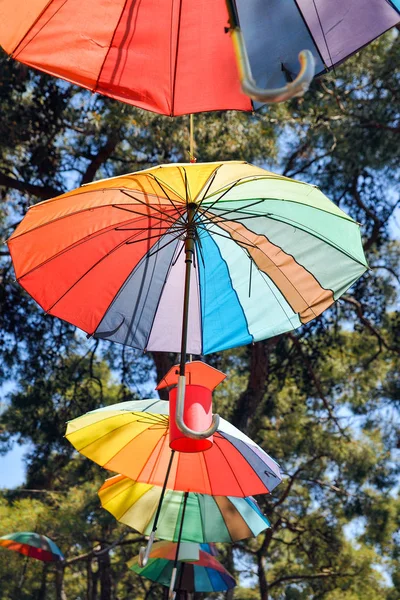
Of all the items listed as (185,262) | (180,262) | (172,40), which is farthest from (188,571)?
(172,40)

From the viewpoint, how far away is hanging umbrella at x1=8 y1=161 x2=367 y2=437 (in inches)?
103

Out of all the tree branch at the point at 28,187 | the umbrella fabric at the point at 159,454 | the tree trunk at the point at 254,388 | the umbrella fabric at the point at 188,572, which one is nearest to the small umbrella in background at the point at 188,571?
the umbrella fabric at the point at 188,572

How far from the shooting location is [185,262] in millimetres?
2594

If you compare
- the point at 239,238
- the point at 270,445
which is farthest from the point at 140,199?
the point at 270,445

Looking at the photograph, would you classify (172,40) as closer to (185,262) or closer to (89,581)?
(185,262)

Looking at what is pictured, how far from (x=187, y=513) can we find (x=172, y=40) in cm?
323

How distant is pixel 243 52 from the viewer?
1.18 meters

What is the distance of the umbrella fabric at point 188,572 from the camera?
6074 mm

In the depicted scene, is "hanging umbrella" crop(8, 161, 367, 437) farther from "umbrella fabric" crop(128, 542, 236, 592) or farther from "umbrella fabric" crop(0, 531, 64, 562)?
"umbrella fabric" crop(0, 531, 64, 562)

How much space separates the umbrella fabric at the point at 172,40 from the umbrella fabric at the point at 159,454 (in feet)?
6.51

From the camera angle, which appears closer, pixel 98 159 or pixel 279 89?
pixel 279 89

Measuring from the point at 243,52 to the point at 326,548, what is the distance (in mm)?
9582

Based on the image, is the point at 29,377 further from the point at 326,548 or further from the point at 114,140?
the point at 326,548

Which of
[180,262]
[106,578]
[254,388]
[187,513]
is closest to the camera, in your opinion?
[180,262]
